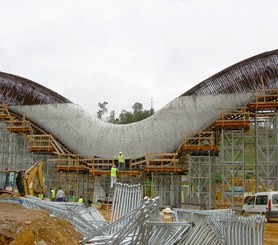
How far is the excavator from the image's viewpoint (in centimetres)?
2225

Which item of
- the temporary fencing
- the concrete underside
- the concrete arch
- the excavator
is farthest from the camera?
the concrete underside

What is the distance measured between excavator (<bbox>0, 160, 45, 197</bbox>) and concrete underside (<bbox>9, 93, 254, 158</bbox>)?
10.6m

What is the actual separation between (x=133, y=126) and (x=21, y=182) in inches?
535

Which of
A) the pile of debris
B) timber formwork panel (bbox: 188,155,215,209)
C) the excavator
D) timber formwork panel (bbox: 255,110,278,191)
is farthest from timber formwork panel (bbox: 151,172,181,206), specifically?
the pile of debris

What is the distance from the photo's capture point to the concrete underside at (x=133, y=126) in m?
31.8

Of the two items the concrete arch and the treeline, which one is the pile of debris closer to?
the concrete arch

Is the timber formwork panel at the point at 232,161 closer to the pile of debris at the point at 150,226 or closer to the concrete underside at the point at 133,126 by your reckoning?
the concrete underside at the point at 133,126

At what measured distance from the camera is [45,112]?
36.6 meters

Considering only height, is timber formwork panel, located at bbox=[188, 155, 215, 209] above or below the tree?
below

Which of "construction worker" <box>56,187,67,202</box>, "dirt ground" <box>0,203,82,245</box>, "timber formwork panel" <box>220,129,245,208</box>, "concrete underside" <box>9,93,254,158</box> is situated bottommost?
"construction worker" <box>56,187,67,202</box>

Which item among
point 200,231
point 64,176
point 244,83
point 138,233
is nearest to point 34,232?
point 138,233

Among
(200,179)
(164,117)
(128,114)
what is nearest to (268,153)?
(200,179)

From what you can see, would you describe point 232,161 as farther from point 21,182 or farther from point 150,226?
point 150,226

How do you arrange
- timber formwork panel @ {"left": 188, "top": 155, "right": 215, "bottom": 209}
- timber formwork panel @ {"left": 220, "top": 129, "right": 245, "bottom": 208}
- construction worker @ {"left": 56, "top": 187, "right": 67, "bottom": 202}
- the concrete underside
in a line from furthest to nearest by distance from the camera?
1. the concrete underside
2. timber formwork panel @ {"left": 188, "top": 155, "right": 215, "bottom": 209}
3. timber formwork panel @ {"left": 220, "top": 129, "right": 245, "bottom": 208}
4. construction worker @ {"left": 56, "top": 187, "right": 67, "bottom": 202}
